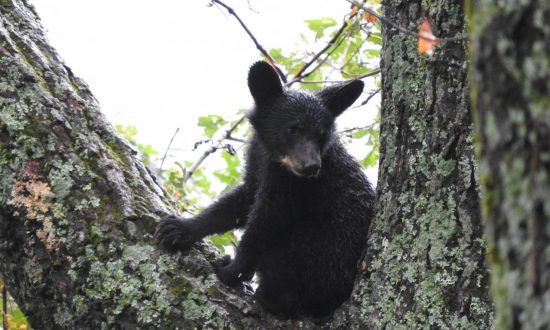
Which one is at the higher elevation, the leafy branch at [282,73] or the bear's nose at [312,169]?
the leafy branch at [282,73]

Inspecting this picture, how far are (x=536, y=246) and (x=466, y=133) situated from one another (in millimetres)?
2414

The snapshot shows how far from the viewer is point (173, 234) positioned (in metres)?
4.20

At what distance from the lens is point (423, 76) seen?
403cm

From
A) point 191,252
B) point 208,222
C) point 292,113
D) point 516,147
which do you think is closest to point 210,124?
point 292,113

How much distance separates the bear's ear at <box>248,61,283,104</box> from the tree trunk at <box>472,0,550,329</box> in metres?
4.50

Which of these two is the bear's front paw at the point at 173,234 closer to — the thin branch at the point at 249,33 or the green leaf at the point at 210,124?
the thin branch at the point at 249,33

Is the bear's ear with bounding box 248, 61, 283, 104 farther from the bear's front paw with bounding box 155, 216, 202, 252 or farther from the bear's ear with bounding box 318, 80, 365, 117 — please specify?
the bear's front paw with bounding box 155, 216, 202, 252

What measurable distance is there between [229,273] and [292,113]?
6.98 feet

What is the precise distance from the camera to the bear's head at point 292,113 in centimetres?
596

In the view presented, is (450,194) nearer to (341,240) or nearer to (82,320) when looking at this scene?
(341,240)

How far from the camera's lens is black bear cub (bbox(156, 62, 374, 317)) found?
5117mm

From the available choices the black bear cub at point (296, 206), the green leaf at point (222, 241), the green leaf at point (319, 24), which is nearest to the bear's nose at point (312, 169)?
the black bear cub at point (296, 206)

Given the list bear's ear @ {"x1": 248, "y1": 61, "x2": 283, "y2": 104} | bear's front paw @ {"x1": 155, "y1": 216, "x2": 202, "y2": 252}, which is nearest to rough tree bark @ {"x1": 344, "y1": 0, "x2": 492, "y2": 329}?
bear's front paw @ {"x1": 155, "y1": 216, "x2": 202, "y2": 252}

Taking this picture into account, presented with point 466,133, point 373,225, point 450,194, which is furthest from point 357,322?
point 466,133
